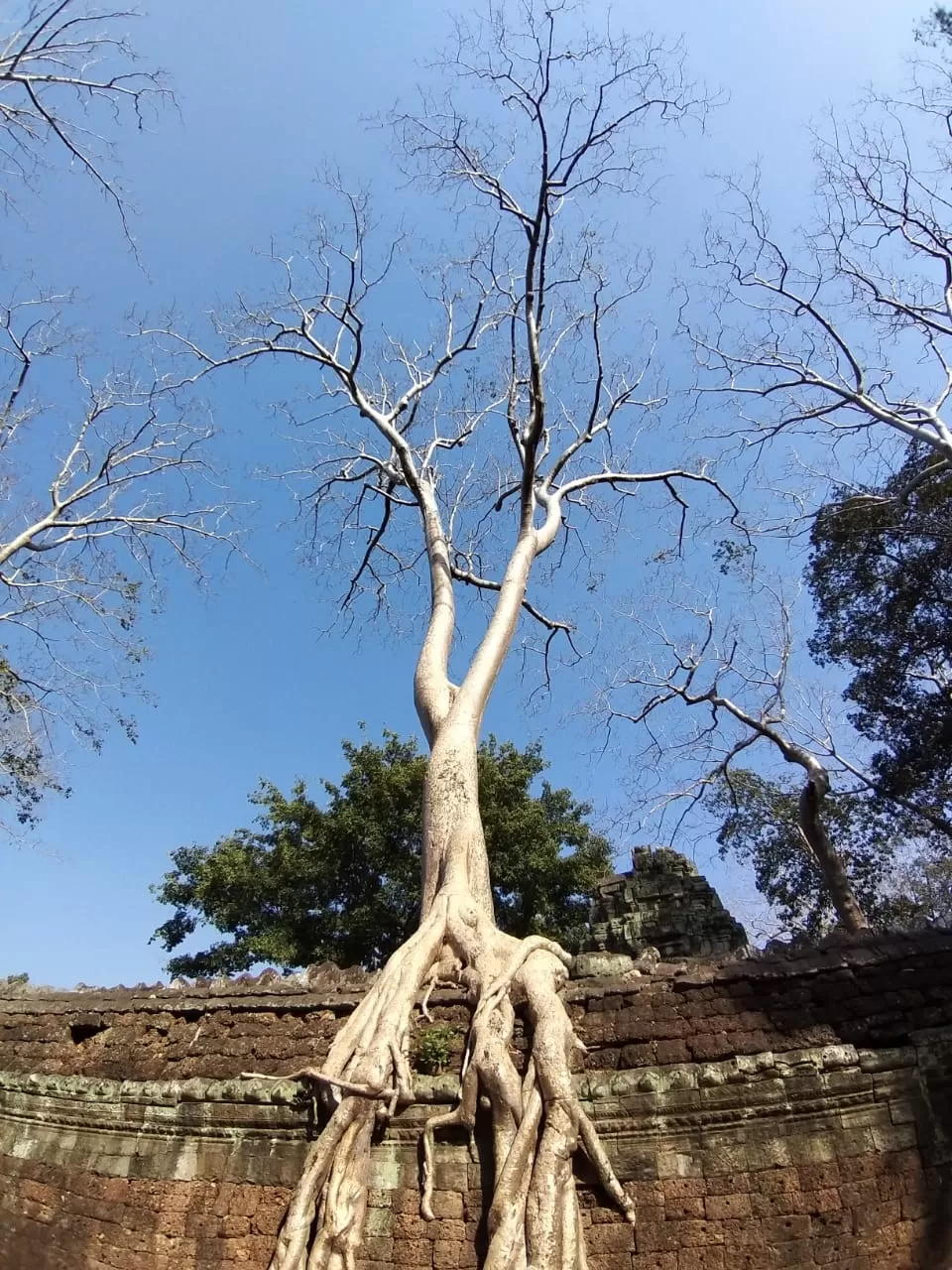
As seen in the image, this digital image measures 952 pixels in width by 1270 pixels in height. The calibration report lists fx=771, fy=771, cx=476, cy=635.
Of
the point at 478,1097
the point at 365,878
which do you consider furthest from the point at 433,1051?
the point at 365,878

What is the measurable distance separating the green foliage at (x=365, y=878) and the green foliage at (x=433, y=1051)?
8.26 m

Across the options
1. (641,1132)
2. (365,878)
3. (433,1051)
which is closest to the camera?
(641,1132)

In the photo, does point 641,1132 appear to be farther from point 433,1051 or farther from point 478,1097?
point 433,1051

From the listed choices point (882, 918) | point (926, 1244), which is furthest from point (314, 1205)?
point (882, 918)

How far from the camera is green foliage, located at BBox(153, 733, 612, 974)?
12.3 metres

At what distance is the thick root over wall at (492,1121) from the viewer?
3.25m

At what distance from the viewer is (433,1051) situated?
155 inches

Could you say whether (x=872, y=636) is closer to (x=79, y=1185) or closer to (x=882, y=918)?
Answer: (x=882, y=918)

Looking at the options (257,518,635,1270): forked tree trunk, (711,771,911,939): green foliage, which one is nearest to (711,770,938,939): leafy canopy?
(711,771,911,939): green foliage

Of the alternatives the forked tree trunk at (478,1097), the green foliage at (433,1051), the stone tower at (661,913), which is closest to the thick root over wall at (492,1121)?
the forked tree trunk at (478,1097)

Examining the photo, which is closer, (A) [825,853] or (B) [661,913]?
(A) [825,853]

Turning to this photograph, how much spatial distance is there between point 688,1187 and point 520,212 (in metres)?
7.67

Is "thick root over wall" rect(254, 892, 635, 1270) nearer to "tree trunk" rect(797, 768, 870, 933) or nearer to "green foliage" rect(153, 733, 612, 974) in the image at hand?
"tree trunk" rect(797, 768, 870, 933)

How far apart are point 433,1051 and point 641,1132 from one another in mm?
1070
